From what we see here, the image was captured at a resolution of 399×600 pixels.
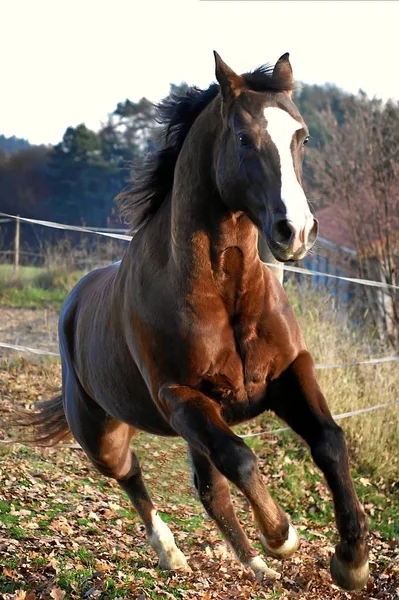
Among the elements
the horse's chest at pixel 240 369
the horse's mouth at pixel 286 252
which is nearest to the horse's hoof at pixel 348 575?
the horse's chest at pixel 240 369

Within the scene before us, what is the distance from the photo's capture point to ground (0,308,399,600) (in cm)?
480

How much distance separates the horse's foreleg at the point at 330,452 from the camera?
10.9ft

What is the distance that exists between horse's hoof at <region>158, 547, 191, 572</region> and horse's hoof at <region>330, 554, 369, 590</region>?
1.81 metres

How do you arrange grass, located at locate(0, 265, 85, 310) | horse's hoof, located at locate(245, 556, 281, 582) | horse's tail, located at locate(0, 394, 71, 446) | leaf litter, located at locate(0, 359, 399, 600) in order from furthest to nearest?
grass, located at locate(0, 265, 85, 310) < horse's tail, located at locate(0, 394, 71, 446) < leaf litter, located at locate(0, 359, 399, 600) < horse's hoof, located at locate(245, 556, 281, 582)

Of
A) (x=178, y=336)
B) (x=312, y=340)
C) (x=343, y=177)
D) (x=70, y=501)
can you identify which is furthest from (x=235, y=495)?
(x=343, y=177)

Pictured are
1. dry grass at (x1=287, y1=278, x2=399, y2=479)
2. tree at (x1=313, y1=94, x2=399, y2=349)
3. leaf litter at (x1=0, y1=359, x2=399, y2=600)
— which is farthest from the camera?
tree at (x1=313, y1=94, x2=399, y2=349)

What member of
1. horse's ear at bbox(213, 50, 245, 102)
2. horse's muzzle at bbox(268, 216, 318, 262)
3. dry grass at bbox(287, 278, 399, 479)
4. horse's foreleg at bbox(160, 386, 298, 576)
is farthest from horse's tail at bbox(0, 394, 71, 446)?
dry grass at bbox(287, 278, 399, 479)

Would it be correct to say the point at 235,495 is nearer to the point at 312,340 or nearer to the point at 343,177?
the point at 312,340

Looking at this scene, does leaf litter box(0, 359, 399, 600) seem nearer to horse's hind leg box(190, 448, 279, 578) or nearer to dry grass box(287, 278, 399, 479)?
dry grass box(287, 278, 399, 479)

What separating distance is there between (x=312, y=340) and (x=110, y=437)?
4.10 m

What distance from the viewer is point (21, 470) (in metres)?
6.75

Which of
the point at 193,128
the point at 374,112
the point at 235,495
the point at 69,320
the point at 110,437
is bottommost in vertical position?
the point at 235,495

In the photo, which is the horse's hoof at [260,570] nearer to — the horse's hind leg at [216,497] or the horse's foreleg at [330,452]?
the horse's hind leg at [216,497]

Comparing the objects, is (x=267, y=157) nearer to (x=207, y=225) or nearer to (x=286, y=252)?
(x=286, y=252)
